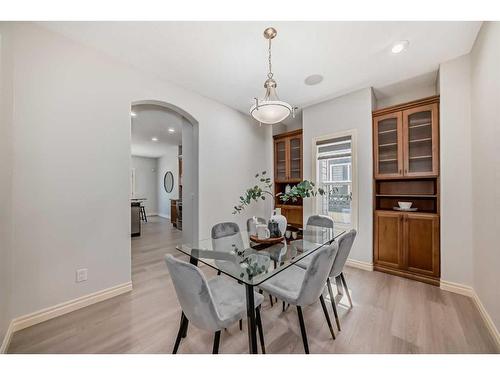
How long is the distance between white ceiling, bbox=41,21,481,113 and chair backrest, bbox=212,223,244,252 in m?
1.88

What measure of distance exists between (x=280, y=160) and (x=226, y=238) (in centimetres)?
252

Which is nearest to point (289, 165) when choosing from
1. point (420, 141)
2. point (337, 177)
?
point (337, 177)

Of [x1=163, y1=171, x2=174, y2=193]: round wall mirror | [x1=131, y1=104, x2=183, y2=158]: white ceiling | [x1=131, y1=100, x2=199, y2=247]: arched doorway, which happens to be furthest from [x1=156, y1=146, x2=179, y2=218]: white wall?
[x1=131, y1=100, x2=199, y2=247]: arched doorway

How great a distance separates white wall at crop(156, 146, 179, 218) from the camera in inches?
316

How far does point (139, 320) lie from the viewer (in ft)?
6.02

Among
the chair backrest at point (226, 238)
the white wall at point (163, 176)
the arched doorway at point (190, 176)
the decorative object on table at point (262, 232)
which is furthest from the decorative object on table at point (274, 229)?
the white wall at point (163, 176)

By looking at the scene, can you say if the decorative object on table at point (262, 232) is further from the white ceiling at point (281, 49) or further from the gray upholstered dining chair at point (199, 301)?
the white ceiling at point (281, 49)

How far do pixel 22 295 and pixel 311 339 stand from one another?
243 centimetres

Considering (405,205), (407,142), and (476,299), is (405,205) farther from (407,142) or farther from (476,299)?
(476,299)

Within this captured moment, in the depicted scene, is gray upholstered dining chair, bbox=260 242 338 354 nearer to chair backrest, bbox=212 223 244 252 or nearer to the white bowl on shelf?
chair backrest, bbox=212 223 244 252

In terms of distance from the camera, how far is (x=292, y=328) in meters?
1.71

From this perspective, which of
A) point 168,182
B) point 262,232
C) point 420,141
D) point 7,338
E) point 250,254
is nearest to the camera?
point 7,338
